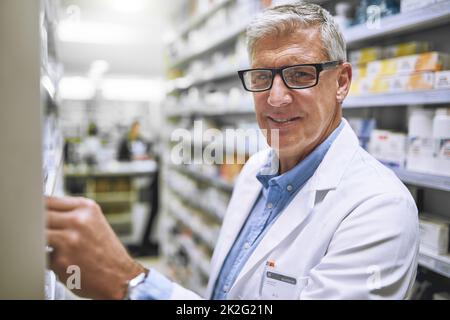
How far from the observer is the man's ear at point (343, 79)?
3.33 feet

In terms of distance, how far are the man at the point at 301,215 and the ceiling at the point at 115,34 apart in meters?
0.73

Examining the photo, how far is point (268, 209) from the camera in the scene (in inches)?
45.8

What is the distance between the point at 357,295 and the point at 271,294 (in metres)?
0.24

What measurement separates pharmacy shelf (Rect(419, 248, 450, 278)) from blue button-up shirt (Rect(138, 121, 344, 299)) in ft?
1.71

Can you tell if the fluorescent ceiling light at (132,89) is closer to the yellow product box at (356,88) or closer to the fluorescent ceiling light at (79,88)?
the fluorescent ceiling light at (79,88)

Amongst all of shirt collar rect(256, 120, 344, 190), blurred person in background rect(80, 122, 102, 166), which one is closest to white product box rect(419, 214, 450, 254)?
shirt collar rect(256, 120, 344, 190)

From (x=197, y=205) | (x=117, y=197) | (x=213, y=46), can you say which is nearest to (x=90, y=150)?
(x=117, y=197)

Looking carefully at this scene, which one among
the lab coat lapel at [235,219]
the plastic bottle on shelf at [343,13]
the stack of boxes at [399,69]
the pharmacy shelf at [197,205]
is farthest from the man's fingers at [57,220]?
the pharmacy shelf at [197,205]

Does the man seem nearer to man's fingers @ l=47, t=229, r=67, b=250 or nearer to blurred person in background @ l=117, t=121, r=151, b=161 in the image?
man's fingers @ l=47, t=229, r=67, b=250

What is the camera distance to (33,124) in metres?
0.61

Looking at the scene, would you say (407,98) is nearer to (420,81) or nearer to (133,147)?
(420,81)

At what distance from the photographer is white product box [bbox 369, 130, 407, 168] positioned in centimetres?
143
